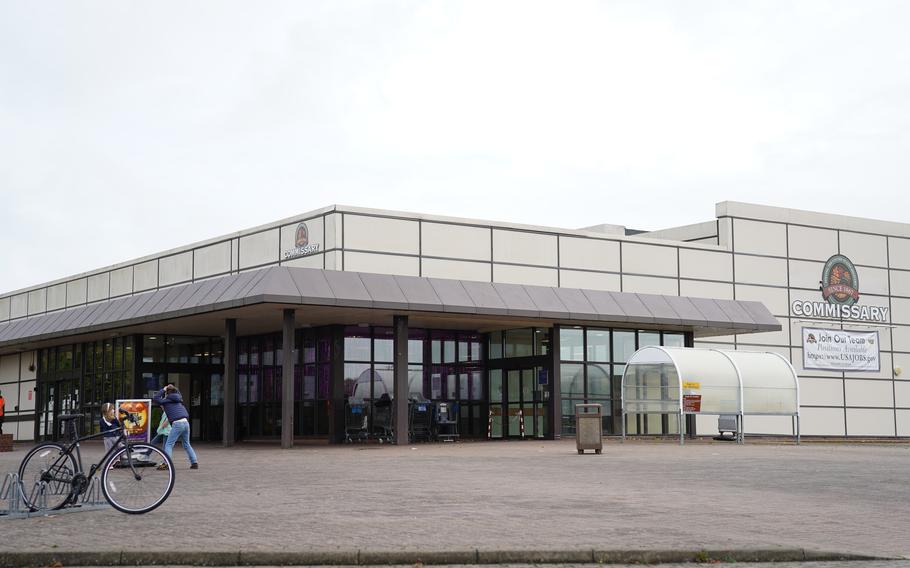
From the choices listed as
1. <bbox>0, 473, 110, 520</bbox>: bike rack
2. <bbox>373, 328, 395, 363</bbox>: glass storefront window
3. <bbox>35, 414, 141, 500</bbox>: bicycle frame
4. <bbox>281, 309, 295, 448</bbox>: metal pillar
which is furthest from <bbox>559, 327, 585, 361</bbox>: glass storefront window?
<bbox>35, 414, 141, 500</bbox>: bicycle frame

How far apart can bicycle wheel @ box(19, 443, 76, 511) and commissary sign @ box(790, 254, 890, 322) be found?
3617 centimetres

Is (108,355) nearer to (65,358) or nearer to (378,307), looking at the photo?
(65,358)

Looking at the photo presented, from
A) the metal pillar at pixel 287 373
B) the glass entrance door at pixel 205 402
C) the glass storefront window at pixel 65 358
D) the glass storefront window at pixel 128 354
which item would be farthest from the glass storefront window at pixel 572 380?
the glass storefront window at pixel 65 358

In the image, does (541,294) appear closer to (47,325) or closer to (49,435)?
(47,325)

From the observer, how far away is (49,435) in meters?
44.5

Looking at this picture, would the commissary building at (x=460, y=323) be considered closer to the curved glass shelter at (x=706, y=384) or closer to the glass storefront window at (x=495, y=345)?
the glass storefront window at (x=495, y=345)

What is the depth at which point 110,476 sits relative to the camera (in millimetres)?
12156

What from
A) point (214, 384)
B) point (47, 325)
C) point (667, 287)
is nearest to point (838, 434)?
point (667, 287)

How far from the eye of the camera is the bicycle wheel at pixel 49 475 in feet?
39.9

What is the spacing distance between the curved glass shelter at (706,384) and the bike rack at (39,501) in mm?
21020

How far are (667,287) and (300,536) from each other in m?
31.0

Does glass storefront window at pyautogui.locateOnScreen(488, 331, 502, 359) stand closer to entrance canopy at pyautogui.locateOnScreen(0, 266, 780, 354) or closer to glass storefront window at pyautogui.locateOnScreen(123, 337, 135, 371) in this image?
entrance canopy at pyautogui.locateOnScreen(0, 266, 780, 354)

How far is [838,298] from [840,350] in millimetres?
2149

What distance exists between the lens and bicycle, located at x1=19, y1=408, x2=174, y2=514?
39.3 feet
